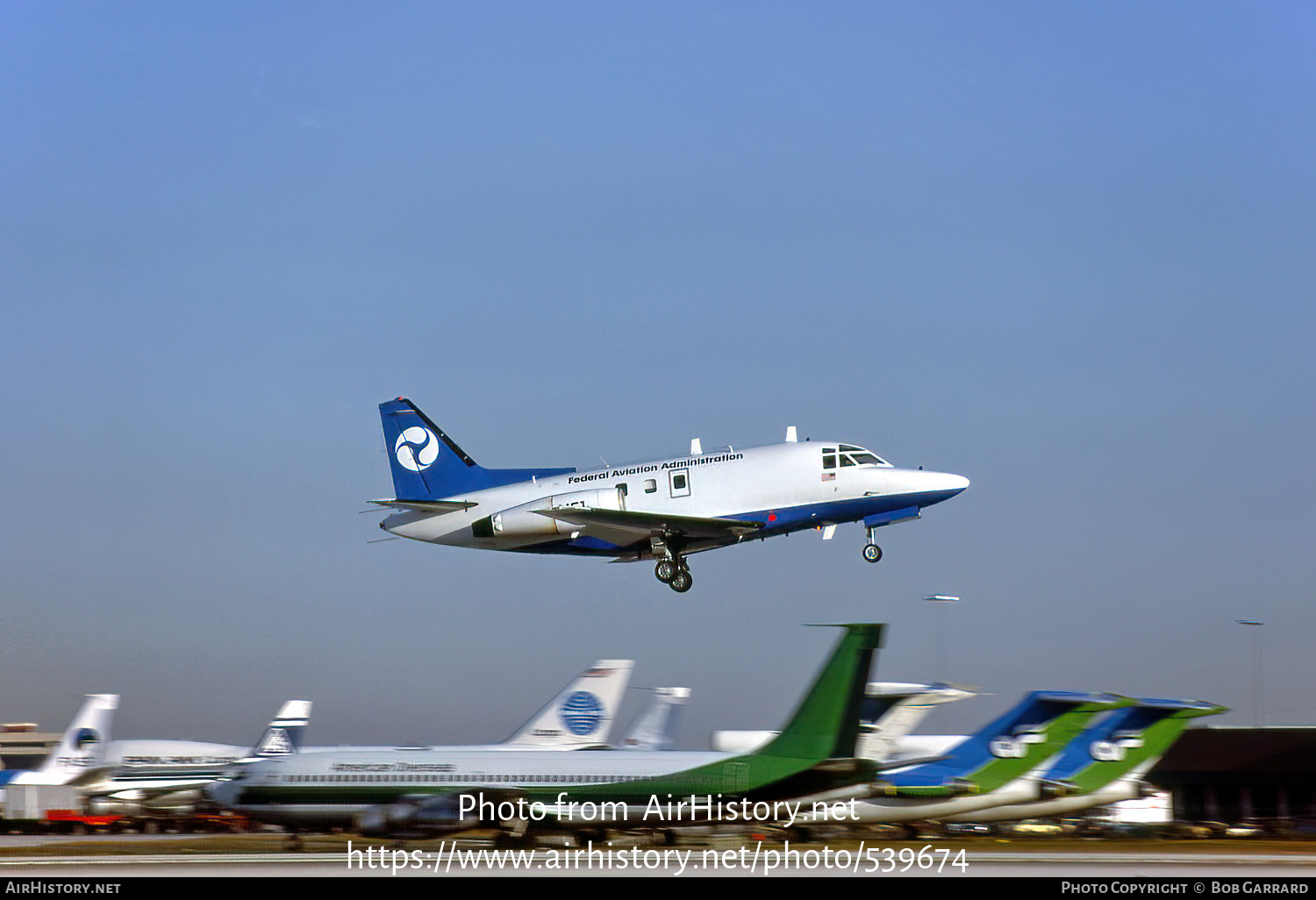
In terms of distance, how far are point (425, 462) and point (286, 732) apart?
19.9 meters

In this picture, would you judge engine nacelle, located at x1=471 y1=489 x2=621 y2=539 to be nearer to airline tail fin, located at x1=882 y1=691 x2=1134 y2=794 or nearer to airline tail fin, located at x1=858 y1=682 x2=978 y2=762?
airline tail fin, located at x1=882 y1=691 x2=1134 y2=794

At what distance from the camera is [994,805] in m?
40.0

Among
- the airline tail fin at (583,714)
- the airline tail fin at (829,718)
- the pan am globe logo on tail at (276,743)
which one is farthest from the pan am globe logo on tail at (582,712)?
the airline tail fin at (829,718)

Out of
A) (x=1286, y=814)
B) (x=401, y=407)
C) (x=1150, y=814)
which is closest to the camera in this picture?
(x=401, y=407)

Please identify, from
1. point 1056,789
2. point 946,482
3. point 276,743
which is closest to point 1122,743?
point 1056,789

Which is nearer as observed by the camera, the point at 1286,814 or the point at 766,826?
the point at 766,826

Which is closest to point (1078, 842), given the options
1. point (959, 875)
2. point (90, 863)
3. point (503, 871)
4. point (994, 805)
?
point (994, 805)

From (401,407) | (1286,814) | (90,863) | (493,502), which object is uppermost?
(401,407)

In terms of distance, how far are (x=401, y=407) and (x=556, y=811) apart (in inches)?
610

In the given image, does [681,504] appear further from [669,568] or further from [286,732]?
[286,732]

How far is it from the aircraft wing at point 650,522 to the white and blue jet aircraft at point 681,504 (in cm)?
3

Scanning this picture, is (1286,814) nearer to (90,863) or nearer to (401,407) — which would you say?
(401,407)

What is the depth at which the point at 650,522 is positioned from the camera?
36.2 metres

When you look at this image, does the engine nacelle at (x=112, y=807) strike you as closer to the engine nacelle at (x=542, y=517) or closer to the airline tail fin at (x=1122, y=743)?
the engine nacelle at (x=542, y=517)
